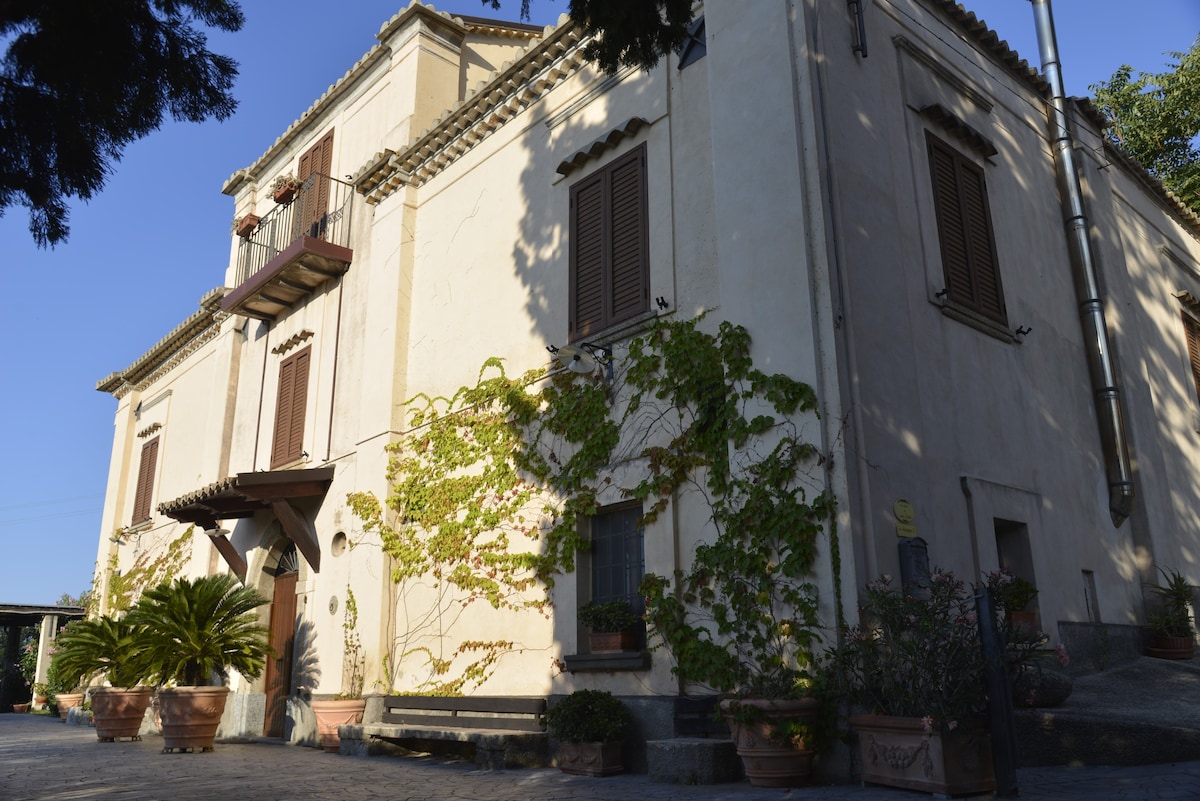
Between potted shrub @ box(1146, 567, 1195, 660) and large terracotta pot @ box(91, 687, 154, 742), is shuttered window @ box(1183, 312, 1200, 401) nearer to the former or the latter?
potted shrub @ box(1146, 567, 1195, 660)

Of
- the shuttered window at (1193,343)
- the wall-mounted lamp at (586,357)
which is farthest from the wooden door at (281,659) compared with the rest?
the shuttered window at (1193,343)

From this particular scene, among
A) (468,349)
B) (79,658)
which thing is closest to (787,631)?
(468,349)

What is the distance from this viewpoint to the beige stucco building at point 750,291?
823 cm

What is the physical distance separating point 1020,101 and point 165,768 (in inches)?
473

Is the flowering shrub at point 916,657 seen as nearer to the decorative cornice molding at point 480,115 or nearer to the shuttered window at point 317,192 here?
the decorative cornice molding at point 480,115

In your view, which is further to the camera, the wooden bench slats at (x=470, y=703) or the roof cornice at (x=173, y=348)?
the roof cornice at (x=173, y=348)

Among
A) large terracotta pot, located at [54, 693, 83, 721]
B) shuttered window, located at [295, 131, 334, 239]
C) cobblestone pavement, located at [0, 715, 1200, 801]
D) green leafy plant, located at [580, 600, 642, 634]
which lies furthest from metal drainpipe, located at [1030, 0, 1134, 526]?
large terracotta pot, located at [54, 693, 83, 721]

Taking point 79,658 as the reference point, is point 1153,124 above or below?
above

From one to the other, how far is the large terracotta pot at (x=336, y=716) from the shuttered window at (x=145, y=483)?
10.8m

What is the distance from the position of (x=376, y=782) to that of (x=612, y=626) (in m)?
2.36

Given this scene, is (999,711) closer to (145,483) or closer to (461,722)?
(461,722)

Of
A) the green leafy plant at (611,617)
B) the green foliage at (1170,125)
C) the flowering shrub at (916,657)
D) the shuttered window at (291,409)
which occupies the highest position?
the green foliage at (1170,125)

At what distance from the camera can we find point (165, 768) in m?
9.30

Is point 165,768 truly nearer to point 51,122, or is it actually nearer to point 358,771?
point 358,771
